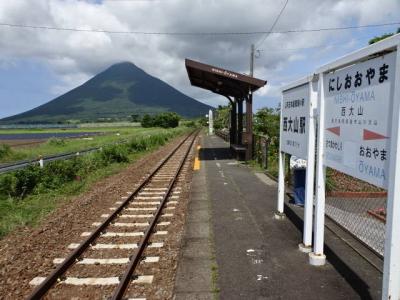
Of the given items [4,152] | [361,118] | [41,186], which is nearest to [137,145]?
[4,152]

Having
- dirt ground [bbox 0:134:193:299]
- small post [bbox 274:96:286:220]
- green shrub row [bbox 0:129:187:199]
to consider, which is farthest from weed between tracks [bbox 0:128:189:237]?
small post [bbox 274:96:286:220]

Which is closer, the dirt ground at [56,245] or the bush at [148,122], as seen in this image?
the dirt ground at [56,245]

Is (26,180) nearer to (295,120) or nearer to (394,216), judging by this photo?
(295,120)

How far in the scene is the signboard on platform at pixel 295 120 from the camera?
6.04 metres

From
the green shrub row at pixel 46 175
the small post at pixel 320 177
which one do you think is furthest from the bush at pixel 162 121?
the small post at pixel 320 177

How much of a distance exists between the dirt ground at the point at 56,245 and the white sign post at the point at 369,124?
2.44 meters

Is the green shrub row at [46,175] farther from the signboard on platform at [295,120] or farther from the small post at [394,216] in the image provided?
the small post at [394,216]

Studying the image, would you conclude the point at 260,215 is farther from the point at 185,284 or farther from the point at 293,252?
the point at 185,284

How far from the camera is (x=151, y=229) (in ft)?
23.5

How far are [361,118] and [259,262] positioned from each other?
2587mm

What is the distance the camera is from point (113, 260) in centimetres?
584

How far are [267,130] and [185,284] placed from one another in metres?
20.3

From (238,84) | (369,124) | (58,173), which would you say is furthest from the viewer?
(238,84)

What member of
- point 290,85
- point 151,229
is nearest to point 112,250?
point 151,229
